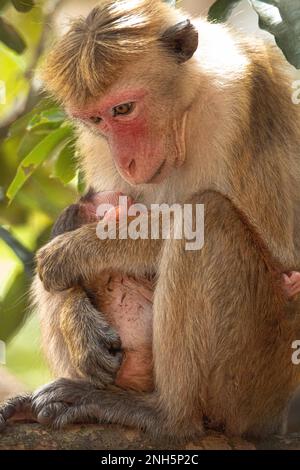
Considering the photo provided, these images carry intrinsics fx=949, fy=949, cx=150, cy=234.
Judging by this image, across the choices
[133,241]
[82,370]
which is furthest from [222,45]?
[82,370]

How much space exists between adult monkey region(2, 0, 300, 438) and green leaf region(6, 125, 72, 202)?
0.89 meters

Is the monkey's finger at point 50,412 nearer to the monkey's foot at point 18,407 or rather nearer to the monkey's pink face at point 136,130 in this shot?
the monkey's foot at point 18,407

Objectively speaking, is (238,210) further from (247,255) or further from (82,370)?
(82,370)

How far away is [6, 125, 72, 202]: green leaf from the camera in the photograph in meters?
5.83

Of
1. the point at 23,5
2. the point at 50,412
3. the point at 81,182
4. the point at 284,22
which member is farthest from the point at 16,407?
the point at 23,5

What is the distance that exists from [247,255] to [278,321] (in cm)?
38

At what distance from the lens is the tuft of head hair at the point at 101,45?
458 centimetres

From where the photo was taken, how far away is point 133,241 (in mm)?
4832

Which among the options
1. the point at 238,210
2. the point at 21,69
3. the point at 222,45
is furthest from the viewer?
the point at 21,69

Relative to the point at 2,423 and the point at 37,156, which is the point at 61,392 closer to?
the point at 2,423

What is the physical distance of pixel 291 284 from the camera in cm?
473

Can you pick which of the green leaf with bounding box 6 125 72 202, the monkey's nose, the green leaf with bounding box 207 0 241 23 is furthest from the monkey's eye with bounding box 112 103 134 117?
the green leaf with bounding box 6 125 72 202
